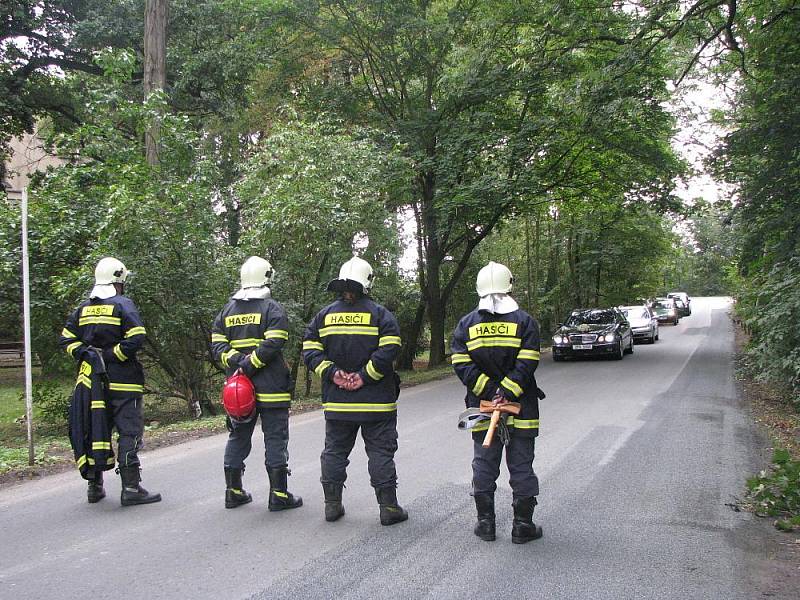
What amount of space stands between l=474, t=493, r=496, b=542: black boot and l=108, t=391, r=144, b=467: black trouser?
2.85m

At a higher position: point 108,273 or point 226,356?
point 108,273

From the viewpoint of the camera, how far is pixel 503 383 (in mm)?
4359

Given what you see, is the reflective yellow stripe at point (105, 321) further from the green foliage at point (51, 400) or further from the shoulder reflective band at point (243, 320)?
the green foliage at point (51, 400)

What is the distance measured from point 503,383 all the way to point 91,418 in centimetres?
333

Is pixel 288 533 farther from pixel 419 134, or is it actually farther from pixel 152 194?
pixel 419 134

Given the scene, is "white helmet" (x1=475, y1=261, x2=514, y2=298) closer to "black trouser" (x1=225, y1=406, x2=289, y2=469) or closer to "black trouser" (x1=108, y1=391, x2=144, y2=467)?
"black trouser" (x1=225, y1=406, x2=289, y2=469)

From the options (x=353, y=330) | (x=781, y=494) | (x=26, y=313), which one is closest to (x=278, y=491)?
(x=353, y=330)

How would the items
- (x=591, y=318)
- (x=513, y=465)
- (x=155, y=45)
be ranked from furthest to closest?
(x=591, y=318), (x=155, y=45), (x=513, y=465)

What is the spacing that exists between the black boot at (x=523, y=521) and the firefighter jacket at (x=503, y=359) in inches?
17.9

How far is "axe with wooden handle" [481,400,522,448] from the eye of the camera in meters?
4.29

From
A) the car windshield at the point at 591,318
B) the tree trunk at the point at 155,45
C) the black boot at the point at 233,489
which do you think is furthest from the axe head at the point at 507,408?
the car windshield at the point at 591,318

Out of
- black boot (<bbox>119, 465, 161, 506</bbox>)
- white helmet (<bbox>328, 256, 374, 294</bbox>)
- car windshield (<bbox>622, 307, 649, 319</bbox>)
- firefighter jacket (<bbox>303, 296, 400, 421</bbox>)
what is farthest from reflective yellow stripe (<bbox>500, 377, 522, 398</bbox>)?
car windshield (<bbox>622, 307, 649, 319</bbox>)

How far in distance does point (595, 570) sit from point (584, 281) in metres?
32.8

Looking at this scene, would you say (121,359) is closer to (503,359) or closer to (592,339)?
(503,359)
